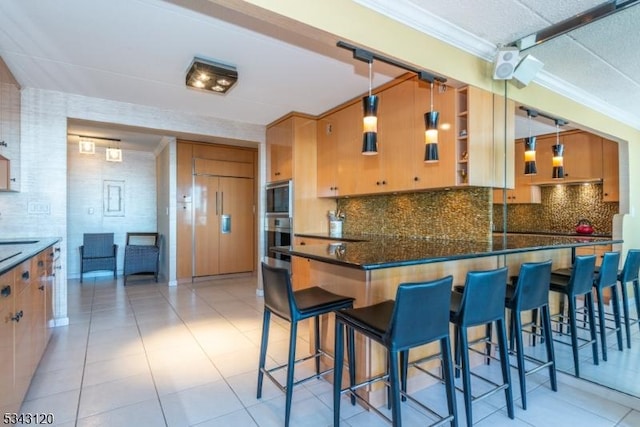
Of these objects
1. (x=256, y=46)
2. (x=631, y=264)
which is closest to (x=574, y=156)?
(x=631, y=264)

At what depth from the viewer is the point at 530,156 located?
272 cm

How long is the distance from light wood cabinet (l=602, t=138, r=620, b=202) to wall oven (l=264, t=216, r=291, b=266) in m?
3.09

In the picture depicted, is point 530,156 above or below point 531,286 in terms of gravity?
above

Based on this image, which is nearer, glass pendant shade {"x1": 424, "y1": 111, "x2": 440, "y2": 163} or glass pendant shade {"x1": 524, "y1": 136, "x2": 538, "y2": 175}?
glass pendant shade {"x1": 424, "y1": 111, "x2": 440, "y2": 163}

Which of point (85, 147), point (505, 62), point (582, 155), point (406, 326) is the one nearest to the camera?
point (406, 326)

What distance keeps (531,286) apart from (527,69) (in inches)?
66.2

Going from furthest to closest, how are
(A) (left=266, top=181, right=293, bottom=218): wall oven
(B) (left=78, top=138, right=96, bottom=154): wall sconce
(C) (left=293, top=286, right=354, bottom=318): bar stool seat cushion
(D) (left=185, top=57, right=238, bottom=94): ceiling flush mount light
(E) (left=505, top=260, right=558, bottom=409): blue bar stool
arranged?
1. (B) (left=78, top=138, right=96, bottom=154): wall sconce
2. (A) (left=266, top=181, right=293, bottom=218): wall oven
3. (D) (left=185, top=57, right=238, bottom=94): ceiling flush mount light
4. (E) (left=505, top=260, right=558, bottom=409): blue bar stool
5. (C) (left=293, top=286, right=354, bottom=318): bar stool seat cushion

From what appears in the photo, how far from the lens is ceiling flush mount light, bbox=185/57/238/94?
269cm

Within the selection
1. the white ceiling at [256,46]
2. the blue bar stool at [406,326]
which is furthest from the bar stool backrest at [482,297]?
the white ceiling at [256,46]

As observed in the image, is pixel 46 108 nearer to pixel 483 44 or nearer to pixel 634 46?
pixel 483 44

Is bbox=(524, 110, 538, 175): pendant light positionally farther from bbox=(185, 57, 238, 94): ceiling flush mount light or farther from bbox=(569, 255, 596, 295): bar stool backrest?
bbox=(185, 57, 238, 94): ceiling flush mount light

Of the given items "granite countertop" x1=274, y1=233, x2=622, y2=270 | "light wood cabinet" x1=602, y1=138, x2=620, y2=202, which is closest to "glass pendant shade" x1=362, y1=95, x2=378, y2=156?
"granite countertop" x1=274, y1=233, x2=622, y2=270

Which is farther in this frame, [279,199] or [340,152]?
[279,199]

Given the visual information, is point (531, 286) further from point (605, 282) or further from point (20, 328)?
point (20, 328)
